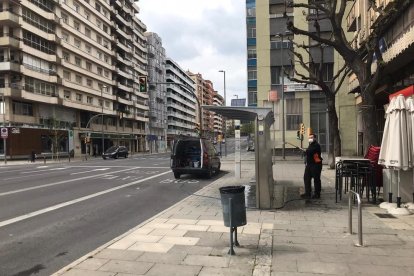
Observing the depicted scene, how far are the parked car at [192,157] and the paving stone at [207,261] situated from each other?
1321cm

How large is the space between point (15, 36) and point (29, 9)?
Answer: 4359mm

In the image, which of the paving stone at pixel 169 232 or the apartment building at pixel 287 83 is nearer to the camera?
the paving stone at pixel 169 232

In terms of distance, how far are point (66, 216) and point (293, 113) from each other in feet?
121

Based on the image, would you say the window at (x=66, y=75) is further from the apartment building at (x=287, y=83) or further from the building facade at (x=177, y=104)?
the building facade at (x=177, y=104)

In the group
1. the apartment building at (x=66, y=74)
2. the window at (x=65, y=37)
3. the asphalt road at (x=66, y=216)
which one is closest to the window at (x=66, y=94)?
the apartment building at (x=66, y=74)

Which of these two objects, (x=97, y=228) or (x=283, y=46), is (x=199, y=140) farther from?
(x=283, y=46)

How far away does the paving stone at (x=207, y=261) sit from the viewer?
5.62 metres

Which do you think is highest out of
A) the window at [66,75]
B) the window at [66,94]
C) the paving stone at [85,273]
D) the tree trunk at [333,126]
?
the window at [66,75]

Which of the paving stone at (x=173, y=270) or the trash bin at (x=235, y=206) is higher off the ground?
the trash bin at (x=235, y=206)

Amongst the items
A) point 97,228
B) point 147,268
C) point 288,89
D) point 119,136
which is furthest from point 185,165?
point 119,136

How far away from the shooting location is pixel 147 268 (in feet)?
18.1

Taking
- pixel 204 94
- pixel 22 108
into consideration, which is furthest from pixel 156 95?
pixel 204 94

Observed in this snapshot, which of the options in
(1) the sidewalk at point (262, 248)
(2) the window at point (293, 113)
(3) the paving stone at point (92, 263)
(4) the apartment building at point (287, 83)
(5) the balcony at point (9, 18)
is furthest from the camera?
(5) the balcony at point (9, 18)

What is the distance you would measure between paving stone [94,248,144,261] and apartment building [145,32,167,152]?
92043 mm
